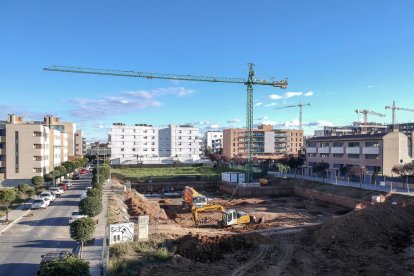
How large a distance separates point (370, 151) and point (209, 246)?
4834 cm

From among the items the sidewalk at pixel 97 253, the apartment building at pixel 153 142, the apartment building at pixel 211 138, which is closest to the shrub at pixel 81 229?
the sidewalk at pixel 97 253

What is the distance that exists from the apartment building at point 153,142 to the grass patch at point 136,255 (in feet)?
303

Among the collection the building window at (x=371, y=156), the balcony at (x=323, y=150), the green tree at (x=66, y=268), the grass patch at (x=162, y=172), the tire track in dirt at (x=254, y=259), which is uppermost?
the balcony at (x=323, y=150)

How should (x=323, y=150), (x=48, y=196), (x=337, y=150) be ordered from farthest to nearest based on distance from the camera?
1. (x=323, y=150)
2. (x=337, y=150)
3. (x=48, y=196)

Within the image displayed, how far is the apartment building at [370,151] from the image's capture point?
5900 centimetres

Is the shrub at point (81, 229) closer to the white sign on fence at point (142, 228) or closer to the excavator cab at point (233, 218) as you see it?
the white sign on fence at point (142, 228)

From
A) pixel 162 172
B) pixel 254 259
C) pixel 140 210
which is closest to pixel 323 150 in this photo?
pixel 162 172

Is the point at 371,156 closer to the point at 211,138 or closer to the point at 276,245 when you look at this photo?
the point at 276,245

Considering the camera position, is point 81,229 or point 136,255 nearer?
point 81,229

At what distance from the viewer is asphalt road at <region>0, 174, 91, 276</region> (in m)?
18.2

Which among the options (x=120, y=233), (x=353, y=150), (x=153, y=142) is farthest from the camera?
(x=153, y=142)

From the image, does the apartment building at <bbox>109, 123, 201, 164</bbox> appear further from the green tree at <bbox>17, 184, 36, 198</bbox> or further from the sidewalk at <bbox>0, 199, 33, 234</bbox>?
the sidewalk at <bbox>0, 199, 33, 234</bbox>

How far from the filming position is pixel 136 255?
1983 centimetres

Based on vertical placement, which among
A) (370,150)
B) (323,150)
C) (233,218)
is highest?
(370,150)
